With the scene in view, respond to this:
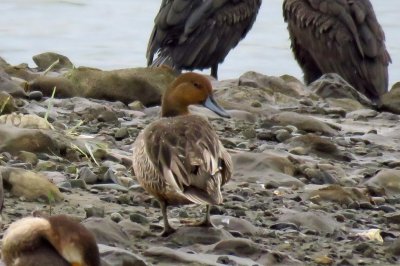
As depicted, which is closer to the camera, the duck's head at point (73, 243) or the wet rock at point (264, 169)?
the duck's head at point (73, 243)

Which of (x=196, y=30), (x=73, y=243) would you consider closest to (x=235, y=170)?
(x=73, y=243)

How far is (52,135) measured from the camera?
29.3ft

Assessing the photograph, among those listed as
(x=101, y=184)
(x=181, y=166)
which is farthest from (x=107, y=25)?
(x=181, y=166)

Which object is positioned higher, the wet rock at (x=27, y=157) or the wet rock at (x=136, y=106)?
the wet rock at (x=27, y=157)

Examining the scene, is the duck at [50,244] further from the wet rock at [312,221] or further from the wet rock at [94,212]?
the wet rock at [312,221]

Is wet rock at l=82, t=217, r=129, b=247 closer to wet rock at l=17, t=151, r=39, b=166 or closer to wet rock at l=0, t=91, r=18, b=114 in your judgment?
wet rock at l=17, t=151, r=39, b=166

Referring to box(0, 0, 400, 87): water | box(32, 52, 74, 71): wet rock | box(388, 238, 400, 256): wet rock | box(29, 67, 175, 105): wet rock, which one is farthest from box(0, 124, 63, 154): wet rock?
box(0, 0, 400, 87): water

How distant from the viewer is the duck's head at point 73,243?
5.05m

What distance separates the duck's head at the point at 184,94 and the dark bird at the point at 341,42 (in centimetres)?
599

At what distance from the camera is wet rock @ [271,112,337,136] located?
11.1 meters

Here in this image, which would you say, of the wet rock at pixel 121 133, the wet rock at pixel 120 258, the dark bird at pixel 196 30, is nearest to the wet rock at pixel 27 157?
the wet rock at pixel 121 133

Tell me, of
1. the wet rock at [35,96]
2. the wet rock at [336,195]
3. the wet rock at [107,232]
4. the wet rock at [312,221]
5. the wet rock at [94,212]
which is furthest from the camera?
the wet rock at [35,96]

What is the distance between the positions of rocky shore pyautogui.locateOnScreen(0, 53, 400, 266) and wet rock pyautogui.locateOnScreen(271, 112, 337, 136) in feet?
0.04

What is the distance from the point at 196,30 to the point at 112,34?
532 cm
